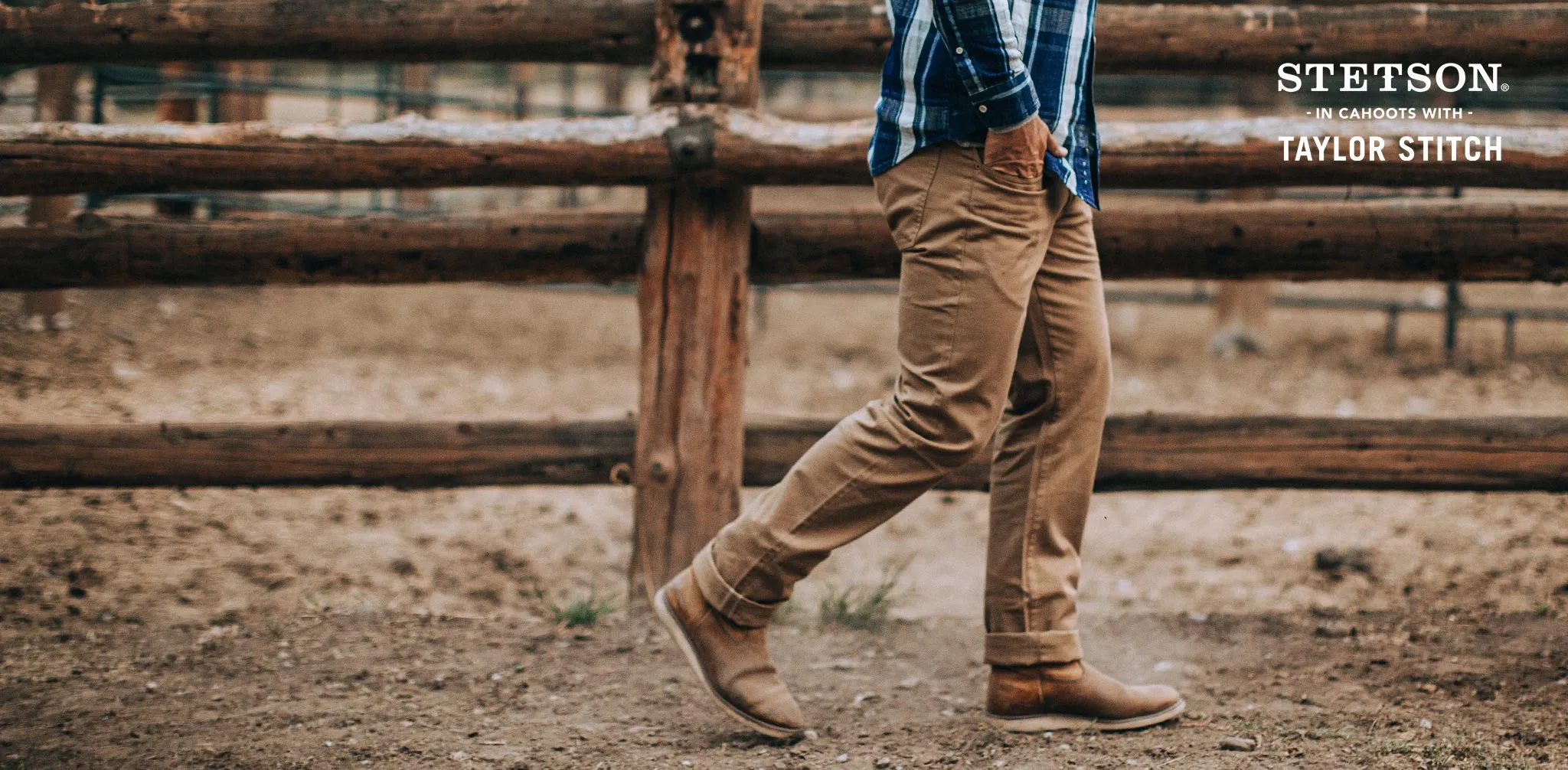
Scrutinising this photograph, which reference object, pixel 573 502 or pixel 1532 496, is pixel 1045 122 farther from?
pixel 1532 496

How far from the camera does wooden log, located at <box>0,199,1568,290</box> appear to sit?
285cm

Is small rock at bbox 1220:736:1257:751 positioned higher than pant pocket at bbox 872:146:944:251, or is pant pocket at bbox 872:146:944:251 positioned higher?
pant pocket at bbox 872:146:944:251

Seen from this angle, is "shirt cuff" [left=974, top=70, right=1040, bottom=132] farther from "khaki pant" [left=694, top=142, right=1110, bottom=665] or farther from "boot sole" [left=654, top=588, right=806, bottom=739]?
"boot sole" [left=654, top=588, right=806, bottom=739]

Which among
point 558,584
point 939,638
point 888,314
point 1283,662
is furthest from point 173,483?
point 888,314

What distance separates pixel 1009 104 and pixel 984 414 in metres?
0.49

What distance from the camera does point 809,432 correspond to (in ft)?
9.71

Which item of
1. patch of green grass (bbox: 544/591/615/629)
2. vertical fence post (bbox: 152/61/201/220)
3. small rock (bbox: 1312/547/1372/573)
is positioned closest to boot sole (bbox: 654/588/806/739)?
patch of green grass (bbox: 544/591/615/629)

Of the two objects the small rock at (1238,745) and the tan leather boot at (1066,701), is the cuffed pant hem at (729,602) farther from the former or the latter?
the small rock at (1238,745)

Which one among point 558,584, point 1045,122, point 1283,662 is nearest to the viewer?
point 1045,122

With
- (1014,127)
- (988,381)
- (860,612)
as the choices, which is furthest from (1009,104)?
(860,612)

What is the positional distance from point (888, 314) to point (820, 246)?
187 inches

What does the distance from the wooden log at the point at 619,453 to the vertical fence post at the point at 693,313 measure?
0.45ft

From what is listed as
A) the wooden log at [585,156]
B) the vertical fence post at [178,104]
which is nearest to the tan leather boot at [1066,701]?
the wooden log at [585,156]

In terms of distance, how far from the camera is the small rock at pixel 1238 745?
7.03 ft
